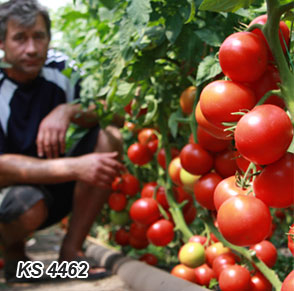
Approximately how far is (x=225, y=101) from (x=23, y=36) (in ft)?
5.23

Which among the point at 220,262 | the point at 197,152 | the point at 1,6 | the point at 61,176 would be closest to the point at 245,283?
the point at 220,262

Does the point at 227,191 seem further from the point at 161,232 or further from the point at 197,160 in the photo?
the point at 161,232

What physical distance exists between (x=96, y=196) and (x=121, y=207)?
228mm

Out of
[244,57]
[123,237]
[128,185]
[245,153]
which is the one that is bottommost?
[123,237]

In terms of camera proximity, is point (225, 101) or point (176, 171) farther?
point (176, 171)

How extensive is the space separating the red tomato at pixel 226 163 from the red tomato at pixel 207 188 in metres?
0.02

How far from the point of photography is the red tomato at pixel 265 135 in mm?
599

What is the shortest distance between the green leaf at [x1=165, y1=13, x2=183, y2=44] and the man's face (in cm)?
111

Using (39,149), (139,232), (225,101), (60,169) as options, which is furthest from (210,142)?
(39,149)

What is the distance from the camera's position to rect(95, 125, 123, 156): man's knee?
6.54 ft

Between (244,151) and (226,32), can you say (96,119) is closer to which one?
(226,32)

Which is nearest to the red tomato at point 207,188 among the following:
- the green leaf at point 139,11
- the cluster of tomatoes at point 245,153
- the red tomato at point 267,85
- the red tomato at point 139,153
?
the cluster of tomatoes at point 245,153

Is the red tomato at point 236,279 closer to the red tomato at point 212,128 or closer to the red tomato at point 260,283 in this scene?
the red tomato at point 260,283

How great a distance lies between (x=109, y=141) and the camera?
6.54 feet
